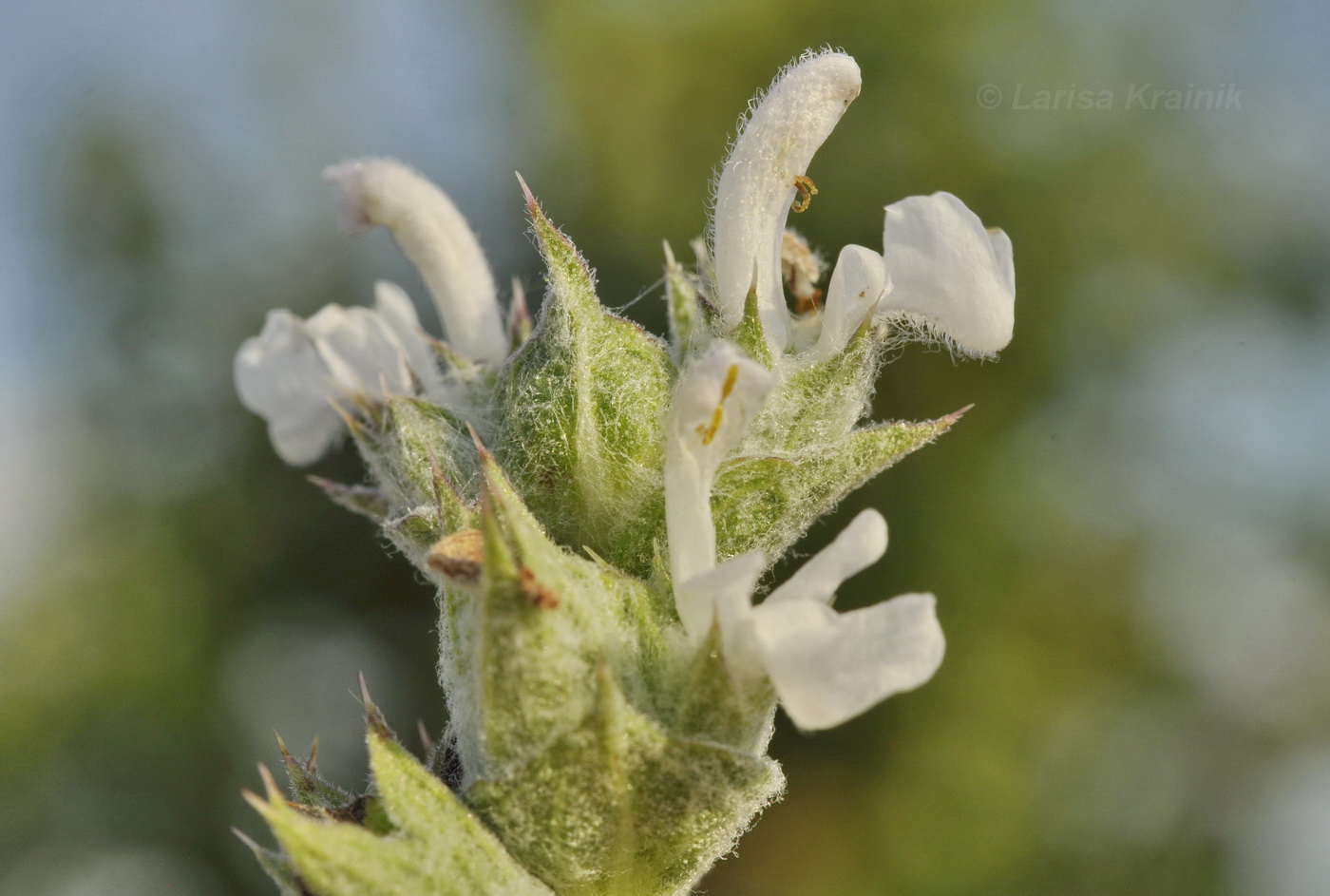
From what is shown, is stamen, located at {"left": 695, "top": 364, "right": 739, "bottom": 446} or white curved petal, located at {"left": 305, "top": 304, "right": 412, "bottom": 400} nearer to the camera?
stamen, located at {"left": 695, "top": 364, "right": 739, "bottom": 446}

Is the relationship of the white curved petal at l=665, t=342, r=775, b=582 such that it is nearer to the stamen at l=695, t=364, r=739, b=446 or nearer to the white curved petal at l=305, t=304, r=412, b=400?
the stamen at l=695, t=364, r=739, b=446

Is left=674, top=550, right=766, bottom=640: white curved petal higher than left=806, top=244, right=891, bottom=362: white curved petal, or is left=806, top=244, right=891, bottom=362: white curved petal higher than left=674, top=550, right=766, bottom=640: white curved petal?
left=806, top=244, right=891, bottom=362: white curved petal

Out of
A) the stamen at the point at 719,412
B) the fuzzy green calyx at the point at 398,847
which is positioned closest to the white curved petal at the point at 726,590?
the stamen at the point at 719,412

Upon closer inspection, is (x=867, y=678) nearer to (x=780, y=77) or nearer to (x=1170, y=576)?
(x=780, y=77)

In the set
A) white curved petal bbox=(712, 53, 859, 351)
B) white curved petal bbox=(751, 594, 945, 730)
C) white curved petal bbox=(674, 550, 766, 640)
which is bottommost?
white curved petal bbox=(751, 594, 945, 730)

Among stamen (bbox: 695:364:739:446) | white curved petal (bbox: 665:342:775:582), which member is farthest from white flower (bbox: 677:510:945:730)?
stamen (bbox: 695:364:739:446)

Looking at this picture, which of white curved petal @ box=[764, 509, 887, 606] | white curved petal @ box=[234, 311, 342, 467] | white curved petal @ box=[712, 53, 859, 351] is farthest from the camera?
white curved petal @ box=[234, 311, 342, 467]

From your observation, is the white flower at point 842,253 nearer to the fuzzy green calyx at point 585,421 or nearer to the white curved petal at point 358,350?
the fuzzy green calyx at point 585,421

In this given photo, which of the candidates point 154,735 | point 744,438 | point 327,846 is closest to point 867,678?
point 744,438
